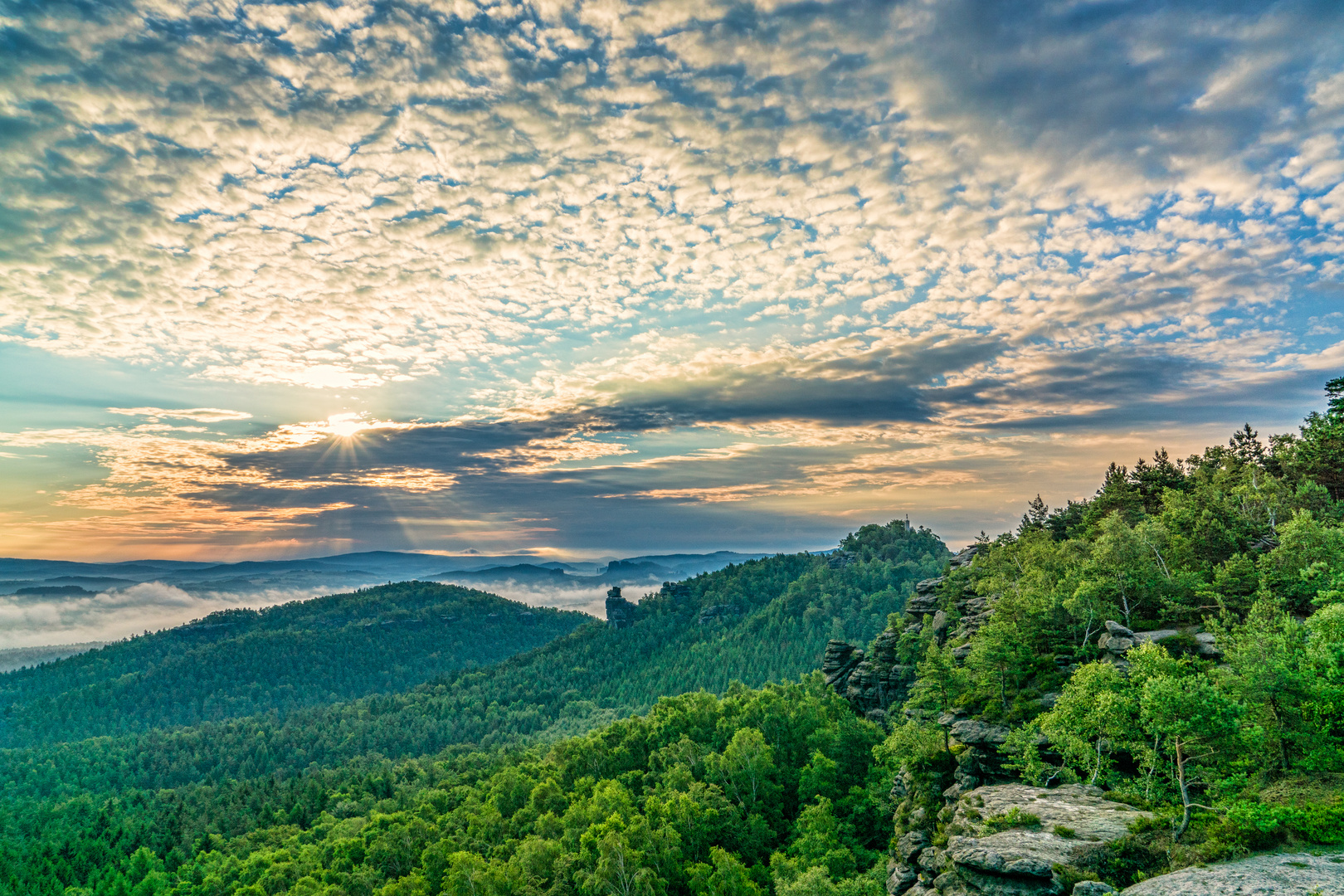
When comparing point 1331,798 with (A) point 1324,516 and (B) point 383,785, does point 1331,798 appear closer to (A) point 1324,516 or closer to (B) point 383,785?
(A) point 1324,516

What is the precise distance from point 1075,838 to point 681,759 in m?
60.4

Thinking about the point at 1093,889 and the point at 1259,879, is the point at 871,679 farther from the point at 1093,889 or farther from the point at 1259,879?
the point at 1259,879

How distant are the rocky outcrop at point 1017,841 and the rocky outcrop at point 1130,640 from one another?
15048 millimetres

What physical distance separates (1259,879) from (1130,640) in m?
29.3

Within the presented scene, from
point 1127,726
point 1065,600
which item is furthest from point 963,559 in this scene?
point 1127,726

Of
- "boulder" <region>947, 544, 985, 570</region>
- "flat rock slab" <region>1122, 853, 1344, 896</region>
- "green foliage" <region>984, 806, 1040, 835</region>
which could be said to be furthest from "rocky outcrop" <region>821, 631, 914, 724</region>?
"flat rock slab" <region>1122, 853, 1344, 896</region>

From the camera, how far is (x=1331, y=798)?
29328 mm

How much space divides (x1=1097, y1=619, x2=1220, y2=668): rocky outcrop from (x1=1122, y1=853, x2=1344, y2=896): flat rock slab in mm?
21523

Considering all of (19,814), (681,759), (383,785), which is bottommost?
(19,814)

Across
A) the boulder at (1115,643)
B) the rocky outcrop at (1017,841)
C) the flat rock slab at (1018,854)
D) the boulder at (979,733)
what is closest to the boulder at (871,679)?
the boulder at (979,733)

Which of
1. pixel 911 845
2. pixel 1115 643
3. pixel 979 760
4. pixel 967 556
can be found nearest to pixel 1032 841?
pixel 911 845

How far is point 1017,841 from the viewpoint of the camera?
30.8 metres

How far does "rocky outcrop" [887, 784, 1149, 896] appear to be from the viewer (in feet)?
93.1

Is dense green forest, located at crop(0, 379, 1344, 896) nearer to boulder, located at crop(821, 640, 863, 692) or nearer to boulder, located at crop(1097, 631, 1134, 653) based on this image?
boulder, located at crop(1097, 631, 1134, 653)
